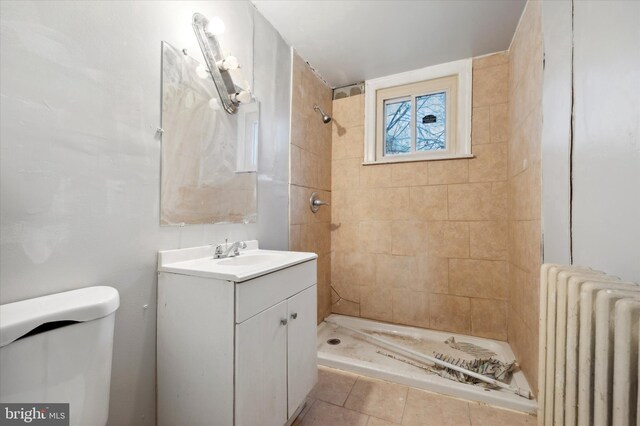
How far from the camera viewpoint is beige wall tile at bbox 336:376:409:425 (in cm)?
137

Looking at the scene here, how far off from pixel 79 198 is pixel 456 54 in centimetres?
249

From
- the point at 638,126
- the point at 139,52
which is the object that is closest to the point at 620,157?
the point at 638,126

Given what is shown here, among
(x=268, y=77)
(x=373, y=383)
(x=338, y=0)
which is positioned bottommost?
(x=373, y=383)

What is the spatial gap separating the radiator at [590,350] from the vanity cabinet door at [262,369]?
3.02 ft

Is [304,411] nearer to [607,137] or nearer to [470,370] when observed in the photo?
[470,370]

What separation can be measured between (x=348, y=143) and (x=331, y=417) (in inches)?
82.0

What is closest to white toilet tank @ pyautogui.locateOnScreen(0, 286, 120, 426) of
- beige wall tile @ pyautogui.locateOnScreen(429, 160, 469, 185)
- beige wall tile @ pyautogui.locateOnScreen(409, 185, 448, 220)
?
beige wall tile @ pyautogui.locateOnScreen(409, 185, 448, 220)

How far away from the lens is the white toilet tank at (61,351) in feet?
1.94

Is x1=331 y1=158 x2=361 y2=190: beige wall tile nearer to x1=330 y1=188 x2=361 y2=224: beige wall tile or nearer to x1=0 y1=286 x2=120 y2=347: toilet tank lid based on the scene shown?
x1=330 y1=188 x2=361 y2=224: beige wall tile

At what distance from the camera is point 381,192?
2.40 meters

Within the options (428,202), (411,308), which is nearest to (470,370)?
(411,308)

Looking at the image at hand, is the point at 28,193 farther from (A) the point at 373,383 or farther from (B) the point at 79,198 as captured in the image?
(A) the point at 373,383

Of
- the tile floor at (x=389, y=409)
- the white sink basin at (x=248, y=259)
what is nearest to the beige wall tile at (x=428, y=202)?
the tile floor at (x=389, y=409)

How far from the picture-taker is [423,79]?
2271 mm
